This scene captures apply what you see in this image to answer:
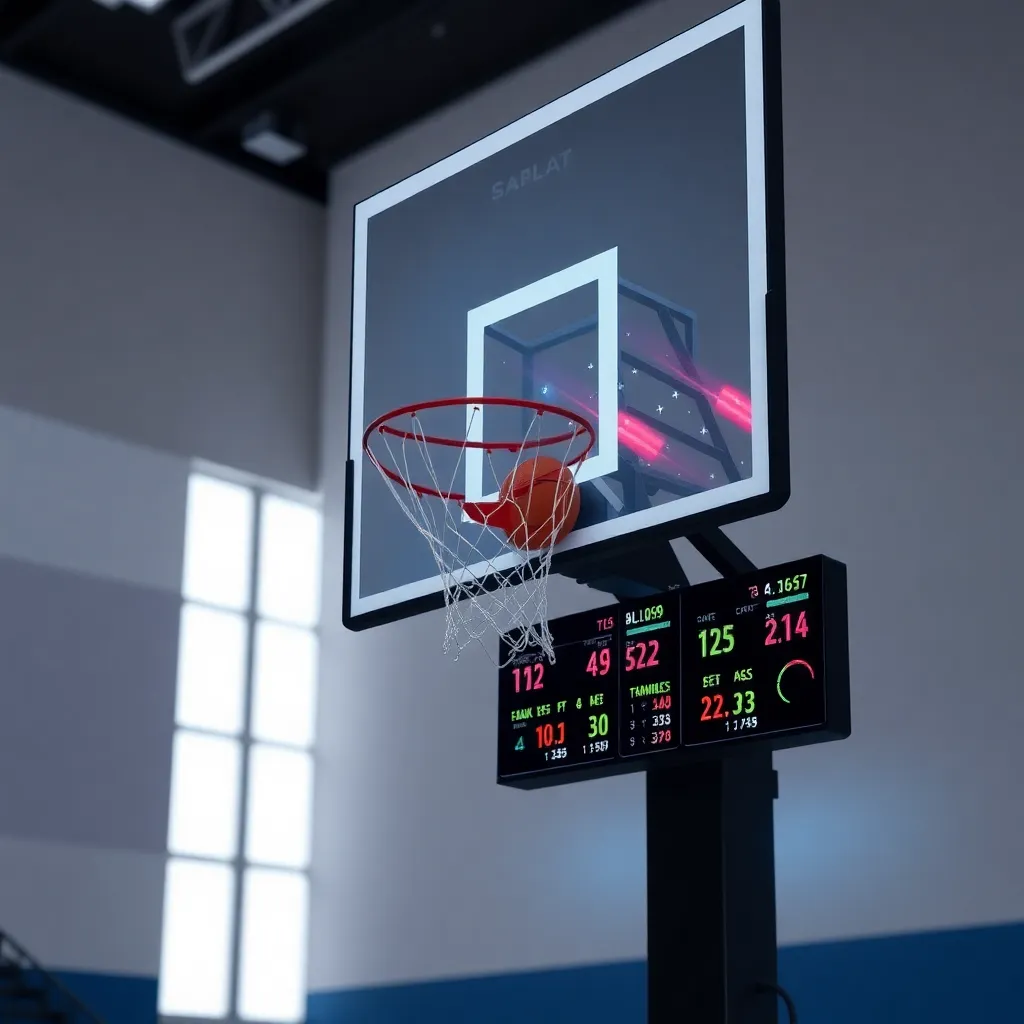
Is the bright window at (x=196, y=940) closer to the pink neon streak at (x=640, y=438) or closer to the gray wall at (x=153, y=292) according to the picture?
the gray wall at (x=153, y=292)

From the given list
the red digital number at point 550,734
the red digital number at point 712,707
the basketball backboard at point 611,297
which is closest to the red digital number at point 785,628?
the red digital number at point 712,707

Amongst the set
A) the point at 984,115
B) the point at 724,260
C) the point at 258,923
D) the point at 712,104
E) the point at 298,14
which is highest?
the point at 298,14

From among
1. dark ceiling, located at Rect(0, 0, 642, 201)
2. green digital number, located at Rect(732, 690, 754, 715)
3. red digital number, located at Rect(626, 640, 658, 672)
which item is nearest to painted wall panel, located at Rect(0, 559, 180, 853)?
dark ceiling, located at Rect(0, 0, 642, 201)

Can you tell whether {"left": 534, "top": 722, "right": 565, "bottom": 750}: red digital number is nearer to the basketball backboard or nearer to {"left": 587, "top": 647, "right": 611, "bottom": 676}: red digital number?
{"left": 587, "top": 647, "right": 611, "bottom": 676}: red digital number

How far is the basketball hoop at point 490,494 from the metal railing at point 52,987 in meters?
5.54

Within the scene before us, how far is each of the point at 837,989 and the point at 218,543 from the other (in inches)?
219

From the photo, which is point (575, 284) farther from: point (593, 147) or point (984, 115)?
point (984, 115)

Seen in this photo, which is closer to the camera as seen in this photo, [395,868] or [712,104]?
[712,104]

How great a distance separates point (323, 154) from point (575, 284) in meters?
8.15

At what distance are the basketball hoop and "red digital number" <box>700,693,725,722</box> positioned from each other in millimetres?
629

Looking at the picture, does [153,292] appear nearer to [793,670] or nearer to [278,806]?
[278,806]

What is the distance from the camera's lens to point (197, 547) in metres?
12.1

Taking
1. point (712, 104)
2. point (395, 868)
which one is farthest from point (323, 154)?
point (712, 104)

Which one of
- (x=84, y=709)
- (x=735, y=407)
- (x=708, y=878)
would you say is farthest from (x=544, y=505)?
(x=84, y=709)
